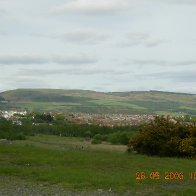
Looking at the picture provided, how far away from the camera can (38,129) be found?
375 feet

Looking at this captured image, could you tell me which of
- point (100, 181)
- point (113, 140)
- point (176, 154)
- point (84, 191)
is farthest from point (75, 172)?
point (113, 140)

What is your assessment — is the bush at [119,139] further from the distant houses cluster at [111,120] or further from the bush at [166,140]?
the bush at [166,140]

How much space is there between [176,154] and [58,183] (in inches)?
1022

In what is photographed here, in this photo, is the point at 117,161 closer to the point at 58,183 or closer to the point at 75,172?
the point at 75,172
